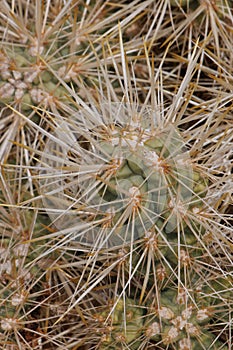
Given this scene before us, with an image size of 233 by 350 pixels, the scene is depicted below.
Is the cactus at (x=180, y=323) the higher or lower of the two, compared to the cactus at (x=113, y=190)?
lower

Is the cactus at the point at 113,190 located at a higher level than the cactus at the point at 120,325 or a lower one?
higher

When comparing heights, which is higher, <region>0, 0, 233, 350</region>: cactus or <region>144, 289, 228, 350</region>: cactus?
<region>0, 0, 233, 350</region>: cactus

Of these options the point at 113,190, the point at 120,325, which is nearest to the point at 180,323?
the point at 120,325

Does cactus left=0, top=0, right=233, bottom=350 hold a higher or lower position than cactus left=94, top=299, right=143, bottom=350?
higher

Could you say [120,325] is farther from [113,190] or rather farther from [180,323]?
[113,190]

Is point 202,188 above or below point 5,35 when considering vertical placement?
below

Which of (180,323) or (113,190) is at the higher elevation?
(113,190)

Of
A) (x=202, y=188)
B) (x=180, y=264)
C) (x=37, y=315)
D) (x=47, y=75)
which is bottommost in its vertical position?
(x=37, y=315)

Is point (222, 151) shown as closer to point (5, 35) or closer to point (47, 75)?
point (47, 75)

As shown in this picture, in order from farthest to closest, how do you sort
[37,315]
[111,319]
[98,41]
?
1. [98,41]
2. [37,315]
3. [111,319]

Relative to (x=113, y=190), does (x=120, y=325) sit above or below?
below

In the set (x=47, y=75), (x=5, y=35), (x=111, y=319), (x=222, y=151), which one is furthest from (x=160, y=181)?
(x=5, y=35)
